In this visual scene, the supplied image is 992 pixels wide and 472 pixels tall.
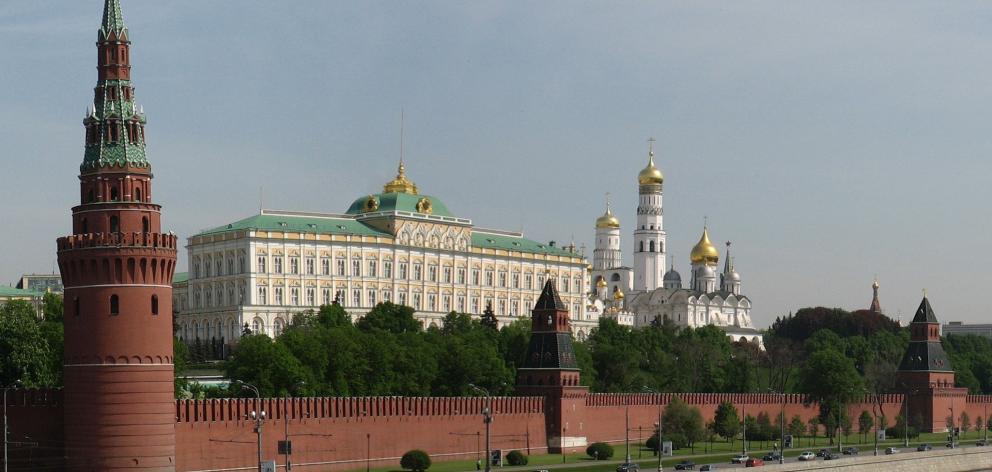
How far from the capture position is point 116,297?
82500 mm

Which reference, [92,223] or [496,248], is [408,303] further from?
[92,223]

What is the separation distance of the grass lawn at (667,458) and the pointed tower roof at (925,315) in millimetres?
12641

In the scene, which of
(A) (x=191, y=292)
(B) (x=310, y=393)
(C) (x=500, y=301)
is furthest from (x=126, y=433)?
(C) (x=500, y=301)

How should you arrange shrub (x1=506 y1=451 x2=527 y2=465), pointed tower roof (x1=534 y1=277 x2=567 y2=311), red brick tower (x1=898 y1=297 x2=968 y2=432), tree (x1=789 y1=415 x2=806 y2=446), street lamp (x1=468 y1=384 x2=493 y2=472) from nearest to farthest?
street lamp (x1=468 y1=384 x2=493 y2=472), shrub (x1=506 y1=451 x2=527 y2=465), pointed tower roof (x1=534 y1=277 x2=567 y2=311), tree (x1=789 y1=415 x2=806 y2=446), red brick tower (x1=898 y1=297 x2=968 y2=432)

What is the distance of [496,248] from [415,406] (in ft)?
314

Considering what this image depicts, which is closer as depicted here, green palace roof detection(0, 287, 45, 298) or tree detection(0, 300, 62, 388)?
tree detection(0, 300, 62, 388)

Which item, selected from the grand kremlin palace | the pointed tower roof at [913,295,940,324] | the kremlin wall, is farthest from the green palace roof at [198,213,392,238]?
the kremlin wall

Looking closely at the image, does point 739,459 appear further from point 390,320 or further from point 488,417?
point 390,320

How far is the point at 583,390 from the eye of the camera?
385 feet

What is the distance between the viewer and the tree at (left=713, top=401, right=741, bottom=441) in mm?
128750

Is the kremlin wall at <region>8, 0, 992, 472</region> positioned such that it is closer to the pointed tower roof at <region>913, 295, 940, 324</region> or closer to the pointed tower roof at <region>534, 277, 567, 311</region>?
the pointed tower roof at <region>534, 277, 567, 311</region>

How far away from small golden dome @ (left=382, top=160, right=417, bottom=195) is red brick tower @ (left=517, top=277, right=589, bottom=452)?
7537 cm

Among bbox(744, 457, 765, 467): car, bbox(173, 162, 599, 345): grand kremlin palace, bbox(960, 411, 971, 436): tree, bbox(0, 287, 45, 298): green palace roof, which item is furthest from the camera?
bbox(0, 287, 45, 298): green palace roof

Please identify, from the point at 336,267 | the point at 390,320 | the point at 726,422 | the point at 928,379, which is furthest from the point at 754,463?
the point at 336,267
